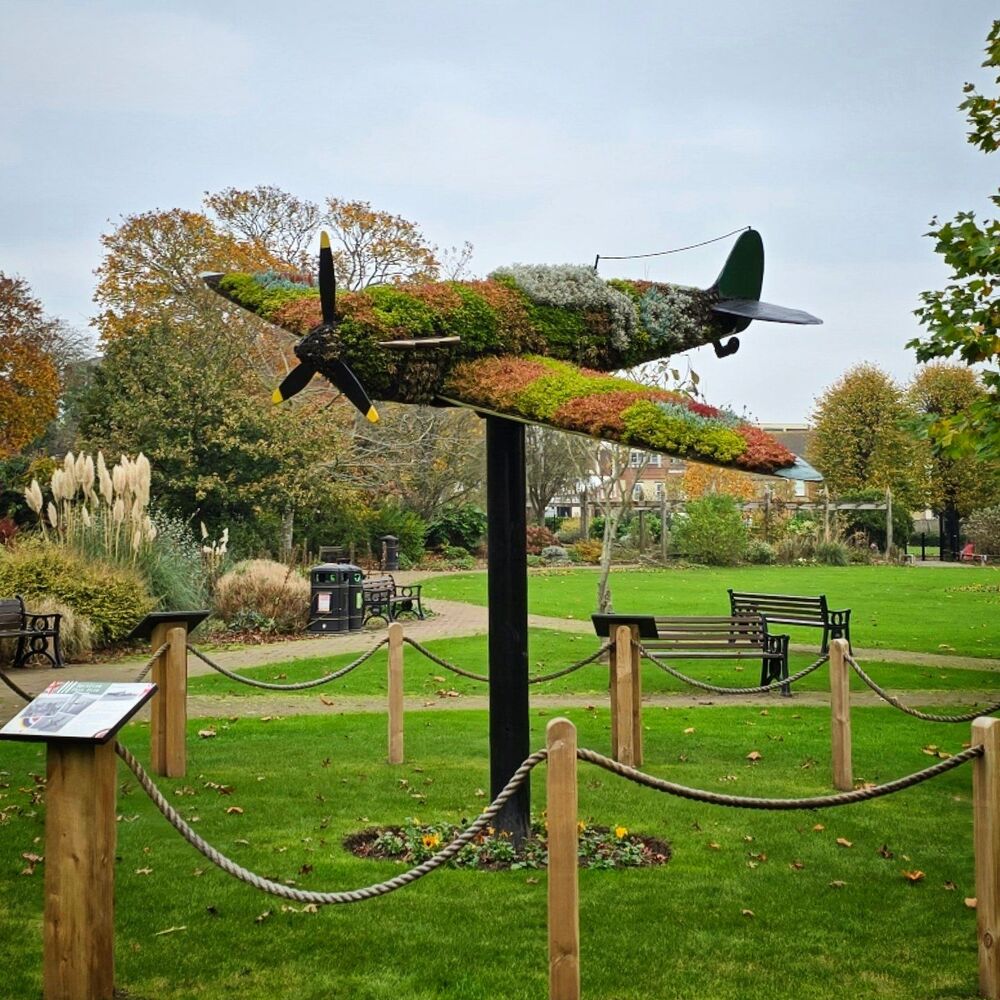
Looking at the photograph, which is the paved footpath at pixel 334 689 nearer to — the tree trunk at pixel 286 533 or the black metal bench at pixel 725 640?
the black metal bench at pixel 725 640

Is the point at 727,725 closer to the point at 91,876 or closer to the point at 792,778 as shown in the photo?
the point at 792,778

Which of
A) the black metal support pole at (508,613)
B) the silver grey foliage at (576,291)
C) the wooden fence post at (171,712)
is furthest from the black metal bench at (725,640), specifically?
the silver grey foliage at (576,291)

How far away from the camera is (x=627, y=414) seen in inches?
203

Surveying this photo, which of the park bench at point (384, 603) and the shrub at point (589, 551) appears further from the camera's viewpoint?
the shrub at point (589, 551)

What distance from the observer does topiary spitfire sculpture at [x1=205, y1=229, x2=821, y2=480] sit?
5.14 meters

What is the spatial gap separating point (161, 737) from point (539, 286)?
14.7ft

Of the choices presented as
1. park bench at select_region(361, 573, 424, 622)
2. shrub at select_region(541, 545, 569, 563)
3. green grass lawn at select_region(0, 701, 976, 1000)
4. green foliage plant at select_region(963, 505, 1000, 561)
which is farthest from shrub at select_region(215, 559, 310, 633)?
green foliage plant at select_region(963, 505, 1000, 561)

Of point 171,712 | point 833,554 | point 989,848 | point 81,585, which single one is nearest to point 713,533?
point 833,554

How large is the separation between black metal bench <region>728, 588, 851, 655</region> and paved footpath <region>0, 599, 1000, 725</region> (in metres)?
0.84

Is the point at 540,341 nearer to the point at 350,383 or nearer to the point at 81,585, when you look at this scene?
the point at 350,383

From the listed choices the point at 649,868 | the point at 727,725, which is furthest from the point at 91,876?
the point at 727,725

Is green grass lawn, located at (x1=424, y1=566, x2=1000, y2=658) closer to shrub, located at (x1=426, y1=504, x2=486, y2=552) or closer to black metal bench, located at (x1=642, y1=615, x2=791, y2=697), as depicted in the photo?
black metal bench, located at (x1=642, y1=615, x2=791, y2=697)

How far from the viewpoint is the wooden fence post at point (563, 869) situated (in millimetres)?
3818

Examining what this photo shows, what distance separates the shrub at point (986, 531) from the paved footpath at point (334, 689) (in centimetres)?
2941
